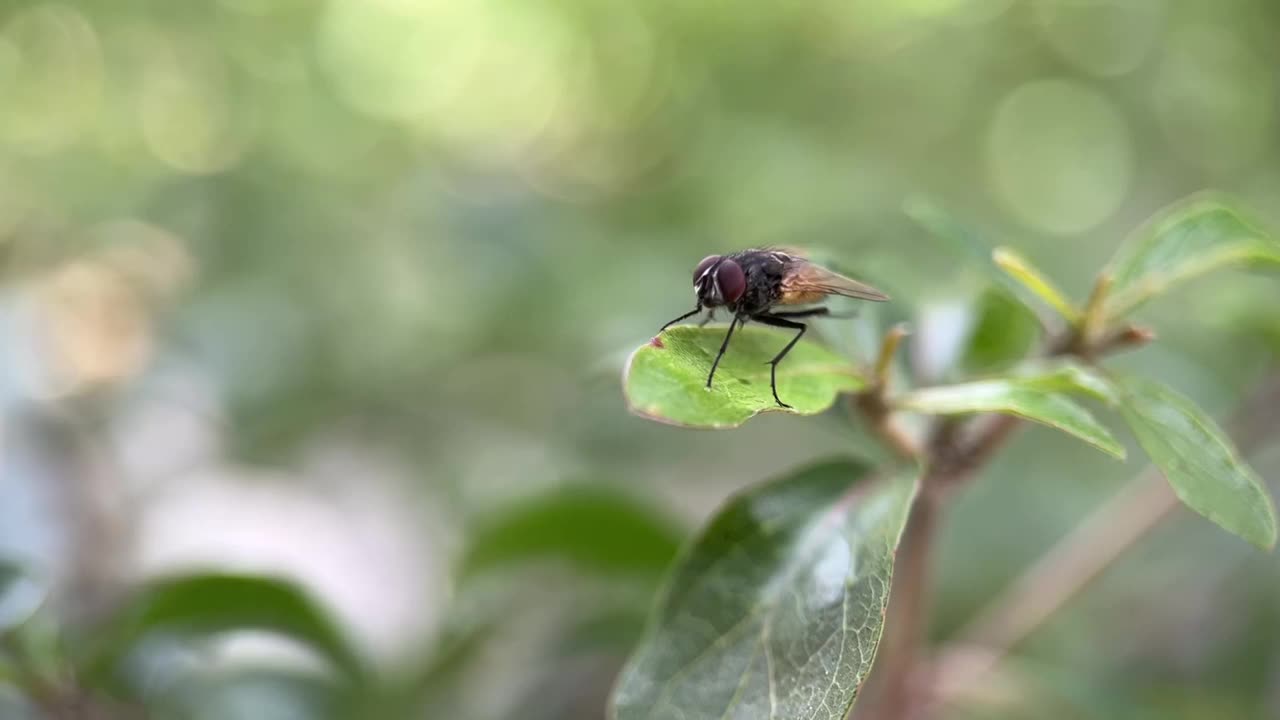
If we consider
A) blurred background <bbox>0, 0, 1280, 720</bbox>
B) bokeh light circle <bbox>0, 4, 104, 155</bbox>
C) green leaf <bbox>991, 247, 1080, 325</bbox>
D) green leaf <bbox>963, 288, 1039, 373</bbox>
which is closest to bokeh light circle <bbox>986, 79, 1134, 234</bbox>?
blurred background <bbox>0, 0, 1280, 720</bbox>

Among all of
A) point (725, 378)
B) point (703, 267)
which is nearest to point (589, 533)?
point (703, 267)

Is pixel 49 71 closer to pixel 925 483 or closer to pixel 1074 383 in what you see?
pixel 925 483

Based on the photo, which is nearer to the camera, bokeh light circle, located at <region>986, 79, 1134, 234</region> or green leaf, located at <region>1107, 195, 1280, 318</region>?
green leaf, located at <region>1107, 195, 1280, 318</region>

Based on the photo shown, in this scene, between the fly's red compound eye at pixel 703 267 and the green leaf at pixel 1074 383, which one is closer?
the green leaf at pixel 1074 383

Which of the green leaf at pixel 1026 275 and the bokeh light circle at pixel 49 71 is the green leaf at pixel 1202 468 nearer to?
the green leaf at pixel 1026 275

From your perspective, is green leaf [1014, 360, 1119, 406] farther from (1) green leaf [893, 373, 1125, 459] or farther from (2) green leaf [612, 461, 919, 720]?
(2) green leaf [612, 461, 919, 720]

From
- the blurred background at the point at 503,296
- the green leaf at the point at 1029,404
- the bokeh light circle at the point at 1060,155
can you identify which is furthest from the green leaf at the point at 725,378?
the bokeh light circle at the point at 1060,155
